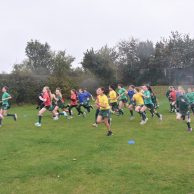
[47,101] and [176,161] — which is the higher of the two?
[47,101]

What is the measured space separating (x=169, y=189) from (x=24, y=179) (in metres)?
3.45

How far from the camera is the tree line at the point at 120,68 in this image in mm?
45219

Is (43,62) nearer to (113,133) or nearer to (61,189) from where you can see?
(113,133)

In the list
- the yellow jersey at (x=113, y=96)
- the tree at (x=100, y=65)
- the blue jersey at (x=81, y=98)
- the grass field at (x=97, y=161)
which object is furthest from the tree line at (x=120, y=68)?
the grass field at (x=97, y=161)

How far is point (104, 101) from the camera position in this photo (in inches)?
623

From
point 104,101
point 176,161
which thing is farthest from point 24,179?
point 104,101

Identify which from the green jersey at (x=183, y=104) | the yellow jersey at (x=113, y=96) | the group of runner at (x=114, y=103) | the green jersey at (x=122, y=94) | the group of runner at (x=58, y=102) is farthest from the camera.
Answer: the green jersey at (x=122, y=94)

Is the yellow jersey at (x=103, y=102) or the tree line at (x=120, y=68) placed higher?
the tree line at (x=120, y=68)

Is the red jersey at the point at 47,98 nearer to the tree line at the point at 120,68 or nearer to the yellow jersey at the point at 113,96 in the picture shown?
the yellow jersey at the point at 113,96

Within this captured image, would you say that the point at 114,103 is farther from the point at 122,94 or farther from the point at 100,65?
the point at 100,65

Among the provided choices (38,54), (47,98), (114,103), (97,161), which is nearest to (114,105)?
(114,103)

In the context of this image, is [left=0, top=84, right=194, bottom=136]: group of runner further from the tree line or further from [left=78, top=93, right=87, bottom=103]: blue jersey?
the tree line

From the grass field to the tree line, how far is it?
92.0 ft

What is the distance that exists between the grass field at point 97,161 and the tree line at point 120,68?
92.0ft
